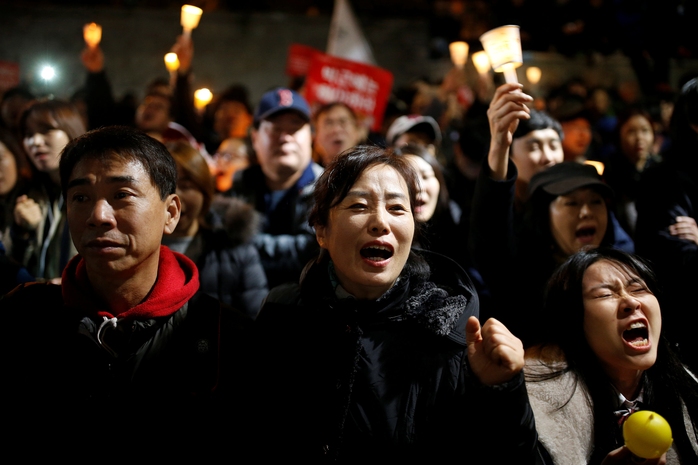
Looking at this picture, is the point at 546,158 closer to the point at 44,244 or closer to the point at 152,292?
the point at 152,292

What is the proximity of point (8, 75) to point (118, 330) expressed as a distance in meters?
6.19

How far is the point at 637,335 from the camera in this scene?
2.40 m

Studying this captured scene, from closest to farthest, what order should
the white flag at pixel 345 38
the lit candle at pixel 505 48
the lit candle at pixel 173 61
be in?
the lit candle at pixel 505 48, the lit candle at pixel 173 61, the white flag at pixel 345 38

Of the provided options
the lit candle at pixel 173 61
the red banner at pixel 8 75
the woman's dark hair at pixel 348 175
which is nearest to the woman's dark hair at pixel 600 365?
the woman's dark hair at pixel 348 175

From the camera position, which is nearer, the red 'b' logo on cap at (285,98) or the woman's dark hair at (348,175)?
the woman's dark hair at (348,175)

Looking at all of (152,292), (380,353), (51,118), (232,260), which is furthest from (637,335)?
(51,118)

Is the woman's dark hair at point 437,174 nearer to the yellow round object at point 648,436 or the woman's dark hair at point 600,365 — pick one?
the woman's dark hair at point 600,365

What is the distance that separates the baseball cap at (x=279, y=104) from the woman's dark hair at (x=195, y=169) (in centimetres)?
82

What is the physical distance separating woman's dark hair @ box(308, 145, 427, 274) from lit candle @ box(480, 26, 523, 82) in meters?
0.86

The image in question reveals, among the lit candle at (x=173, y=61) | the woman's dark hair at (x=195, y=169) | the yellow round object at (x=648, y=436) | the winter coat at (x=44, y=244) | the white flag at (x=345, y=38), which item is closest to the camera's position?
the yellow round object at (x=648, y=436)

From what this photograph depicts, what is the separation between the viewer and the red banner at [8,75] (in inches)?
277

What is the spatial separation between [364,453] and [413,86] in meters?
7.82

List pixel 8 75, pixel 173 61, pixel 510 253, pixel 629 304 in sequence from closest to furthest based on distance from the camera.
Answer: pixel 629 304 < pixel 510 253 < pixel 173 61 < pixel 8 75

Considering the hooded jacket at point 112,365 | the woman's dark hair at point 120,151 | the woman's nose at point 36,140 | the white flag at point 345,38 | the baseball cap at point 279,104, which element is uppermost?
the white flag at point 345,38
